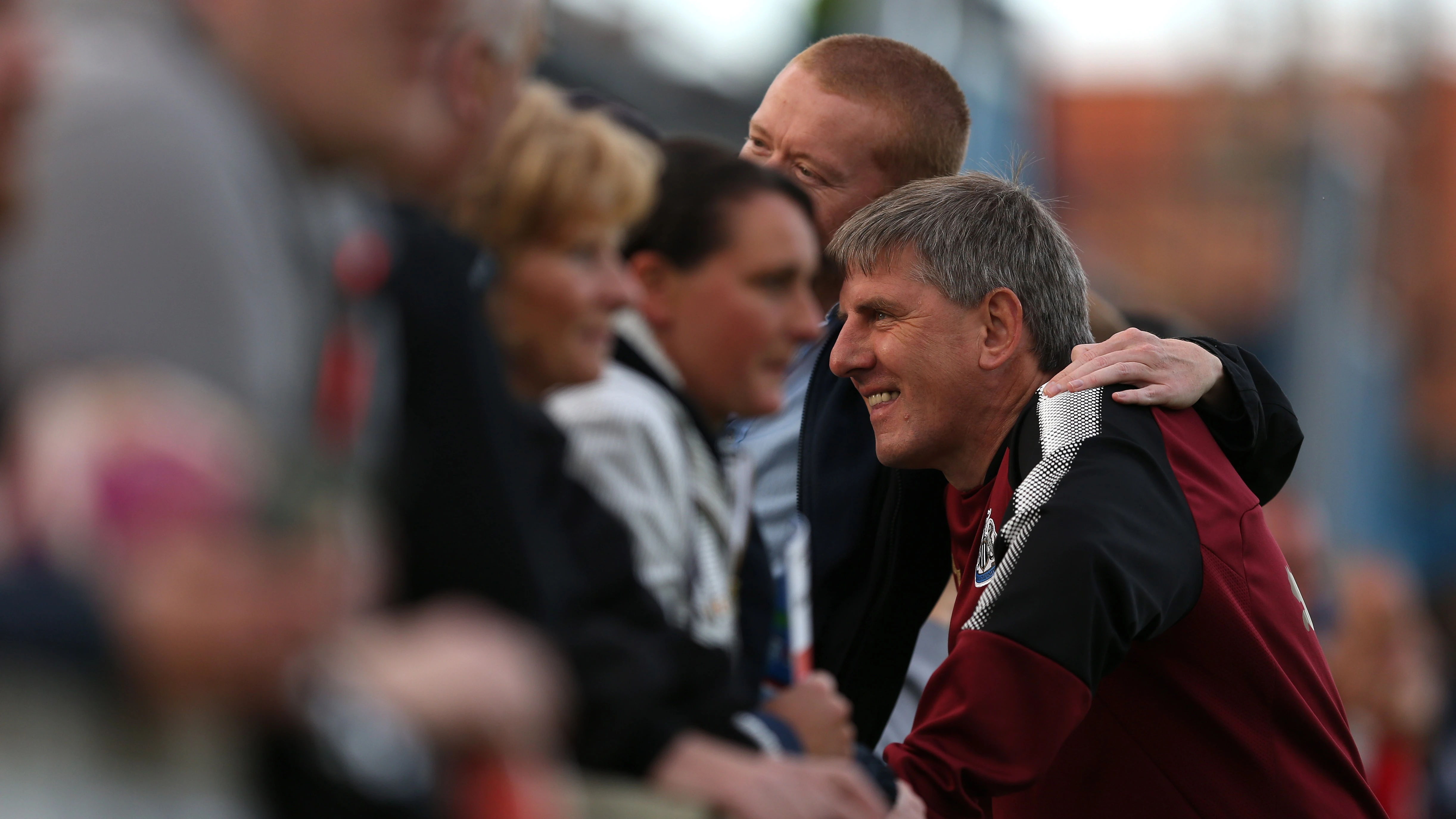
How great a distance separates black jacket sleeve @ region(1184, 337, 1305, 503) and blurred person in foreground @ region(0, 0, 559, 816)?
2115mm

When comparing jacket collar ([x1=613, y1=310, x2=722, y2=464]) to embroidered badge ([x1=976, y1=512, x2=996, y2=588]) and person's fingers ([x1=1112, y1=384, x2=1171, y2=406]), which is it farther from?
person's fingers ([x1=1112, y1=384, x2=1171, y2=406])

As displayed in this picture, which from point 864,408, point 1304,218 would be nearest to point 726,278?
point 864,408

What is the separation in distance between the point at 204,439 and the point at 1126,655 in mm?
2038

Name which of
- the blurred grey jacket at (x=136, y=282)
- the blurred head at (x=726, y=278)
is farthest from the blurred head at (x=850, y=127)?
the blurred grey jacket at (x=136, y=282)

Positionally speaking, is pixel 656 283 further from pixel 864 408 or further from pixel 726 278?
pixel 864 408

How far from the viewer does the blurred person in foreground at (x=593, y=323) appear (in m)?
1.99

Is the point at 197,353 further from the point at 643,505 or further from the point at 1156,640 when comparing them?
the point at 1156,640

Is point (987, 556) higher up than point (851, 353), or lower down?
lower down

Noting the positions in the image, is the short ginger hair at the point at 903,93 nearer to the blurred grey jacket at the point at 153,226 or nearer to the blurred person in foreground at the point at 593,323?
the blurred person in foreground at the point at 593,323

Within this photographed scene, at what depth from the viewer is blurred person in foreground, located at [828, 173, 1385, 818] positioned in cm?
250

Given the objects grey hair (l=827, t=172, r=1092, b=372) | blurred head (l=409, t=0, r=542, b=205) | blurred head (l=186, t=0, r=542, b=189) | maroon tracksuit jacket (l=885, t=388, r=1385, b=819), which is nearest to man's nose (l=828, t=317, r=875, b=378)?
grey hair (l=827, t=172, r=1092, b=372)

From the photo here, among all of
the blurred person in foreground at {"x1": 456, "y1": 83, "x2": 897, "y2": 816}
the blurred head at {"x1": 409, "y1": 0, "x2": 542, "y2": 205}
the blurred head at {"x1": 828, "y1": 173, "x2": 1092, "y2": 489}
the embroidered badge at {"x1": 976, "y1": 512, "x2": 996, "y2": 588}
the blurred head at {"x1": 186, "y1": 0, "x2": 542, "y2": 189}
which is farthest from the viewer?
the blurred head at {"x1": 828, "y1": 173, "x2": 1092, "y2": 489}

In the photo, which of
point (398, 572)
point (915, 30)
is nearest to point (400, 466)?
point (398, 572)

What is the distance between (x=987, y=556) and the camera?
2.83 metres
